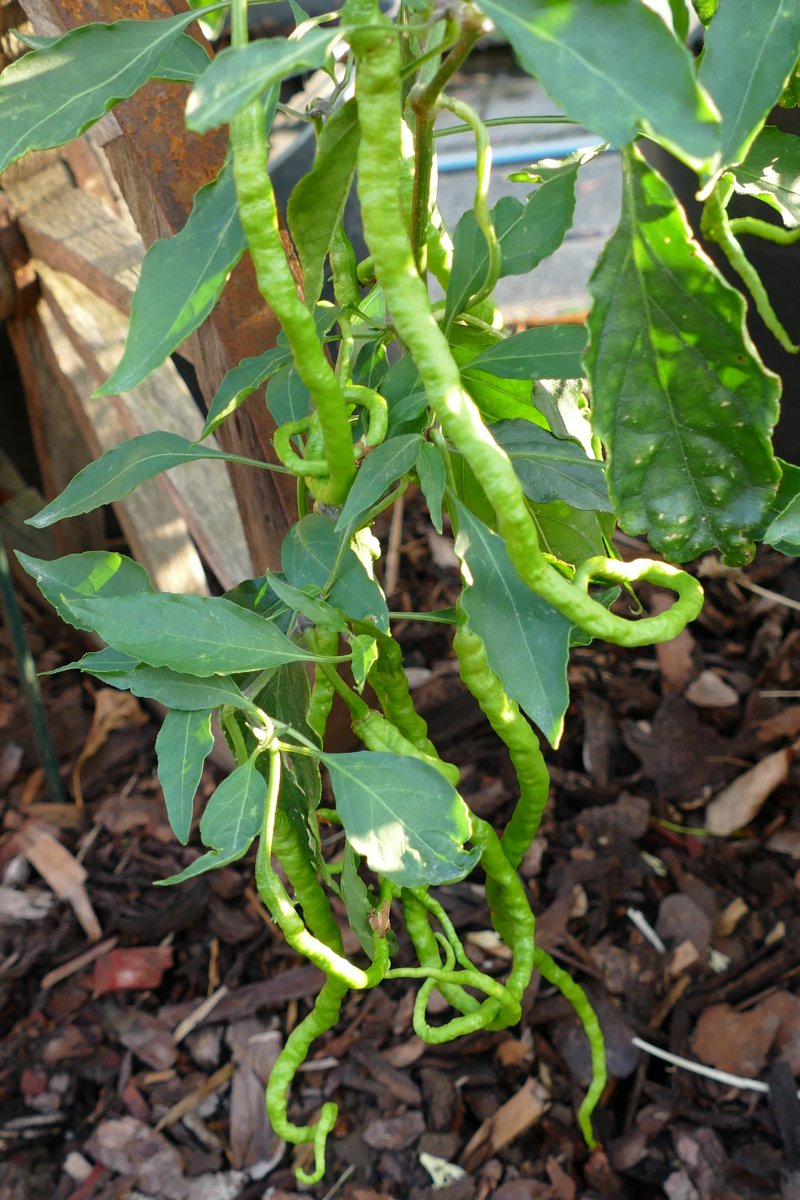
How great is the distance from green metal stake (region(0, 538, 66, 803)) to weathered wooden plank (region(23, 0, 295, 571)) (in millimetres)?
681

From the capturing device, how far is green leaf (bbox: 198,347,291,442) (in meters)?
0.80

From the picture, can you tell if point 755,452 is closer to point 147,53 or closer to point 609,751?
point 147,53

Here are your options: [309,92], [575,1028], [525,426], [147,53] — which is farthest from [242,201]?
[309,92]

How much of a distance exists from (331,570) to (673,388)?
26cm

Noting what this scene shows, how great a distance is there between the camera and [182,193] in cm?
101

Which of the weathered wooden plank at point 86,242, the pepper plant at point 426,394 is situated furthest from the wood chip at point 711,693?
the weathered wooden plank at point 86,242

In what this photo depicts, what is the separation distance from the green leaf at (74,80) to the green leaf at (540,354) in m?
0.28

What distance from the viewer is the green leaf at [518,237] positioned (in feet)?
2.38

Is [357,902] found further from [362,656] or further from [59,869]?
[59,869]

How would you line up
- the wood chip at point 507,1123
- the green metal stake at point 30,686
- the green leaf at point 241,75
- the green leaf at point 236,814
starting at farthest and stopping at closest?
1. the green metal stake at point 30,686
2. the wood chip at point 507,1123
3. the green leaf at point 236,814
4. the green leaf at point 241,75

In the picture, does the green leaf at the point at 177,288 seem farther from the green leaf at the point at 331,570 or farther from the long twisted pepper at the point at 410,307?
the green leaf at the point at 331,570

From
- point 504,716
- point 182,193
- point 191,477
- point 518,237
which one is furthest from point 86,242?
point 504,716

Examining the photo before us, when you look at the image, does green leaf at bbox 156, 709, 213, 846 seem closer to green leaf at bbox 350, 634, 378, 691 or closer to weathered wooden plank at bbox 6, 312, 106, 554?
green leaf at bbox 350, 634, 378, 691

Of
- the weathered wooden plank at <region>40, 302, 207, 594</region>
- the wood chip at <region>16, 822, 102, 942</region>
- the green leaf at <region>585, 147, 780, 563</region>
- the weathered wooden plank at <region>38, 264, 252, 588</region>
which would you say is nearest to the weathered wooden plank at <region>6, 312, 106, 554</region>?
the weathered wooden plank at <region>40, 302, 207, 594</region>
